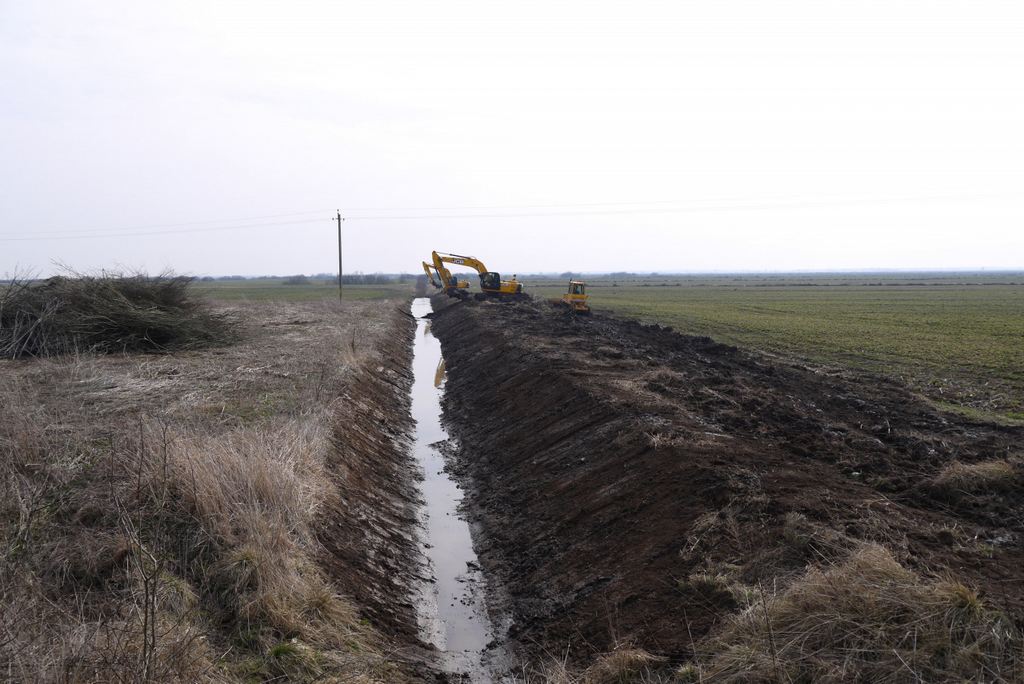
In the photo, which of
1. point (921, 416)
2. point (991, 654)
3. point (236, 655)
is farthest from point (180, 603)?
point (921, 416)

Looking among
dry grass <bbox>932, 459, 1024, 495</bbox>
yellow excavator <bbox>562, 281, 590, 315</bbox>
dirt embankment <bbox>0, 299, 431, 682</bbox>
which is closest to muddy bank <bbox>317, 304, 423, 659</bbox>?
dirt embankment <bbox>0, 299, 431, 682</bbox>

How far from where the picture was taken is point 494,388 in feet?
66.6

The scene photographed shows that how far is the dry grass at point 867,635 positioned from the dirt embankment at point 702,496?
20cm

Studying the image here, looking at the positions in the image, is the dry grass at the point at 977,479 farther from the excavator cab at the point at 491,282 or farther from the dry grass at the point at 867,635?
the excavator cab at the point at 491,282

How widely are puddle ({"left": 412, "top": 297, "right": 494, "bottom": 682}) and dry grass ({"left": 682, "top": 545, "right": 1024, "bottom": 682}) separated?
320cm

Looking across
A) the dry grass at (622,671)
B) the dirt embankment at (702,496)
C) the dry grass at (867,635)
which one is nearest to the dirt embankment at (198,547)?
the dry grass at (622,671)

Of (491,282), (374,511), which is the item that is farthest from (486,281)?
(374,511)

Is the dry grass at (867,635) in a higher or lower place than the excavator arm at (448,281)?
lower

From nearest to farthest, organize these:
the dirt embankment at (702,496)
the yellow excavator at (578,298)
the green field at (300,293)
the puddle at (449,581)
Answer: the dirt embankment at (702,496)
the puddle at (449,581)
the yellow excavator at (578,298)
the green field at (300,293)

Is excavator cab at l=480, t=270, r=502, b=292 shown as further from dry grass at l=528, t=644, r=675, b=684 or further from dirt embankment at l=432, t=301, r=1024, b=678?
dry grass at l=528, t=644, r=675, b=684

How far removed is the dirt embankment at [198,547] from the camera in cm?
490

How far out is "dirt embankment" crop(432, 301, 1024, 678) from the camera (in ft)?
22.4

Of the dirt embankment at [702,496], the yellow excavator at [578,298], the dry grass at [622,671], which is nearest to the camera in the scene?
the dry grass at [622,671]

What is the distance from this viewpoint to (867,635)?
16.6ft
